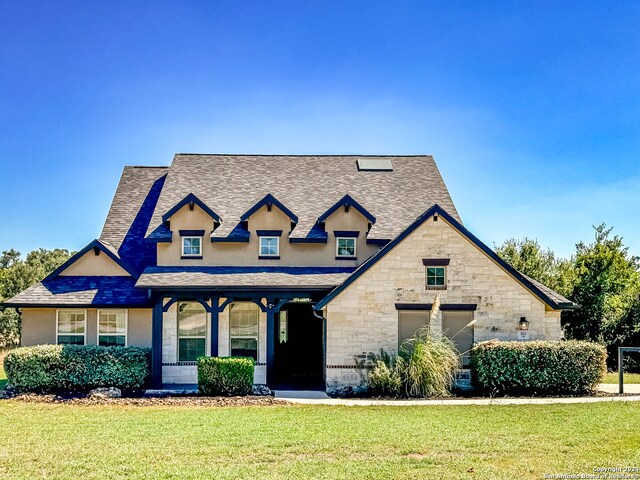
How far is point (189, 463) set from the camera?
9.83 meters

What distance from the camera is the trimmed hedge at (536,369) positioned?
17.5 meters

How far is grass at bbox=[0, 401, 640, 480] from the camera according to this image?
9.48 meters

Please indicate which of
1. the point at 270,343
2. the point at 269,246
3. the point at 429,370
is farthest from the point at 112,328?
the point at 429,370

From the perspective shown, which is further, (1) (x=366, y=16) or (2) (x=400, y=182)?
(2) (x=400, y=182)

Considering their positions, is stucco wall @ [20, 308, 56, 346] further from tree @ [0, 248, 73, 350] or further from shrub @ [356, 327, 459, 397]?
tree @ [0, 248, 73, 350]

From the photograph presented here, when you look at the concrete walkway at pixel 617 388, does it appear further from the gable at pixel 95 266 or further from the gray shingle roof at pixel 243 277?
the gable at pixel 95 266

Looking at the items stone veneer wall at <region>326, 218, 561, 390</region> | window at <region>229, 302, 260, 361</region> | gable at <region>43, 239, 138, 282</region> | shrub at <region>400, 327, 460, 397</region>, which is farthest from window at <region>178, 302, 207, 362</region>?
shrub at <region>400, 327, 460, 397</region>

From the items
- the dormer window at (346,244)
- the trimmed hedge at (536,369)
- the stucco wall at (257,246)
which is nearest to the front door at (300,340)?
the stucco wall at (257,246)

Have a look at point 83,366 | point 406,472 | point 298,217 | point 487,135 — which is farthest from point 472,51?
point 83,366

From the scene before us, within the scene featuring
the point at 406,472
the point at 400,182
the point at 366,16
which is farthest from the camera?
the point at 400,182

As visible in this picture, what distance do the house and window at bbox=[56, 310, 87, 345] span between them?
1.6 inches

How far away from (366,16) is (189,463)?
11001 mm

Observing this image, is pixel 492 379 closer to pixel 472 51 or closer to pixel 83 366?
pixel 472 51

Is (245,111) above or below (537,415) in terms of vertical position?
above
